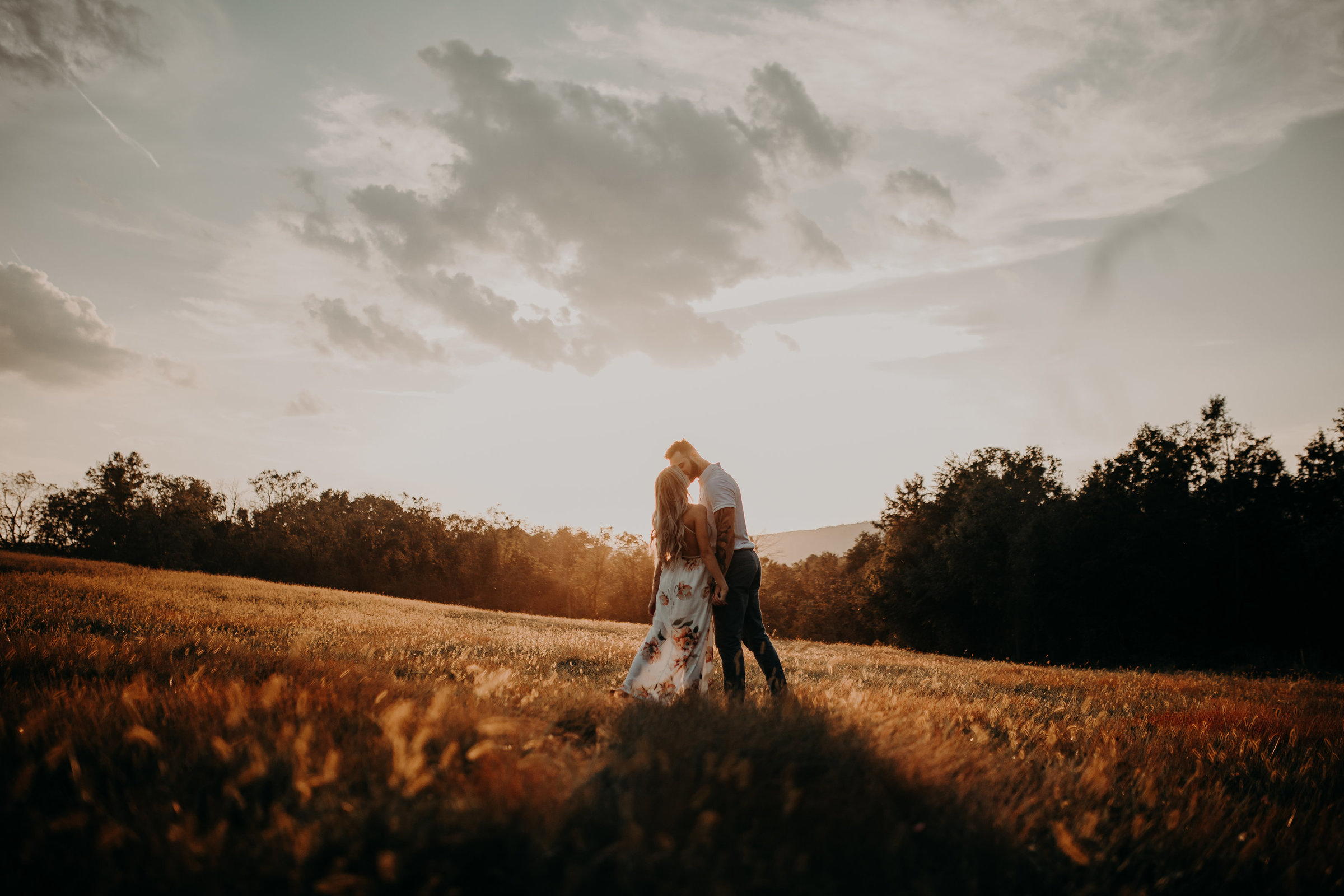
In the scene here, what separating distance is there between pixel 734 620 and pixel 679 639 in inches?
22.5

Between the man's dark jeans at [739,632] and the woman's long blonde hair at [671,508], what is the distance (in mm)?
579

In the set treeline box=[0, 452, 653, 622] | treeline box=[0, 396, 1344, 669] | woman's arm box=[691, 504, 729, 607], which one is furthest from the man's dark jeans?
treeline box=[0, 452, 653, 622]

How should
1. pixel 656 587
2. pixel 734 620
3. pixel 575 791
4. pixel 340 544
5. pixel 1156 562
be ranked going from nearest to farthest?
pixel 575 791, pixel 734 620, pixel 656 587, pixel 1156 562, pixel 340 544

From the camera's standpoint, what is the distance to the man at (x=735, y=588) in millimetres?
5871

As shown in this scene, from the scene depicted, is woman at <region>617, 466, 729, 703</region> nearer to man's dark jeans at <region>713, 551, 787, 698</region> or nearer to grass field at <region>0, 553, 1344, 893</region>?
man's dark jeans at <region>713, 551, 787, 698</region>

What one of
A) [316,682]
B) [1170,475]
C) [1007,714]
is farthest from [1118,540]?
[316,682]

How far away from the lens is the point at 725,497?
6.09 metres

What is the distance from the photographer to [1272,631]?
34844 millimetres

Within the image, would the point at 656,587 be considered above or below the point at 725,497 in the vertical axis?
below

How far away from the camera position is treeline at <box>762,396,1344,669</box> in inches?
1348

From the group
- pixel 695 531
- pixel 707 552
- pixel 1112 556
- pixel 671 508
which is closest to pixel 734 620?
pixel 707 552

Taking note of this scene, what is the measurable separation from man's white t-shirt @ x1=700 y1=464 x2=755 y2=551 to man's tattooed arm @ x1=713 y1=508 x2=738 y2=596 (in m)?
0.03

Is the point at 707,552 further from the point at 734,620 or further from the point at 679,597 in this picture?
the point at 734,620

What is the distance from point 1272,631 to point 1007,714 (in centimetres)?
4363
